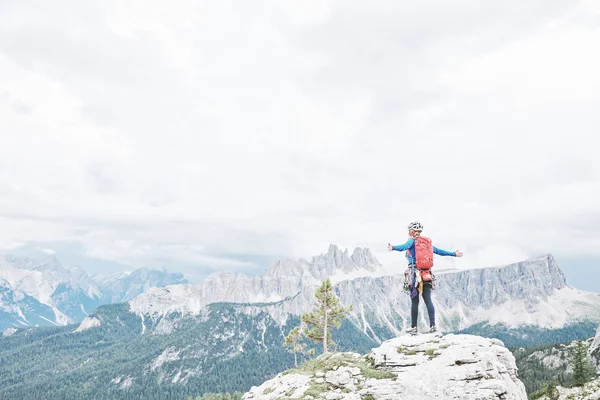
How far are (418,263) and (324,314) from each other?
3777 cm

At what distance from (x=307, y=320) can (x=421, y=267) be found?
39678 mm

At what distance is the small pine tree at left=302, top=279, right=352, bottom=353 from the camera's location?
57912 mm

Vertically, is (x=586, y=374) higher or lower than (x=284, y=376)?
lower

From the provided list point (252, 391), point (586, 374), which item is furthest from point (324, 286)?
point (586, 374)

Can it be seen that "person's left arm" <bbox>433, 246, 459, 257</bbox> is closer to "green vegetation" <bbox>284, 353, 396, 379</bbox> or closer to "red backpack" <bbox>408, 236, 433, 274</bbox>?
"red backpack" <bbox>408, 236, 433, 274</bbox>

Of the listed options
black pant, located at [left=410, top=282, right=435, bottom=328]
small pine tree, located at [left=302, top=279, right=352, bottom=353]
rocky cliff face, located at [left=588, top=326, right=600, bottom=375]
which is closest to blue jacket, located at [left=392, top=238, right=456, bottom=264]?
black pant, located at [left=410, top=282, right=435, bottom=328]

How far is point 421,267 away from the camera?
2341 centimetres

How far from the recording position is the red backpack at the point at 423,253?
23281mm

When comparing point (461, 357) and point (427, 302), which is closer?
point (461, 357)

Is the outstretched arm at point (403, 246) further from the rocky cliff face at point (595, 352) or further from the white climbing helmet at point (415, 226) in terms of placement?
the rocky cliff face at point (595, 352)

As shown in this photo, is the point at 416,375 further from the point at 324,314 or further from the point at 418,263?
the point at 324,314

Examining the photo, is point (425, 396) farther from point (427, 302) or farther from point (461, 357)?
point (427, 302)

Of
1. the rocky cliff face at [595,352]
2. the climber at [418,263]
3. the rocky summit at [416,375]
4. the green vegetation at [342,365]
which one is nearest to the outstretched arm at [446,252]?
the climber at [418,263]

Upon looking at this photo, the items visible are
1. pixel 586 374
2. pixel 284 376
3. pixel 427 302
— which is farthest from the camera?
pixel 586 374
